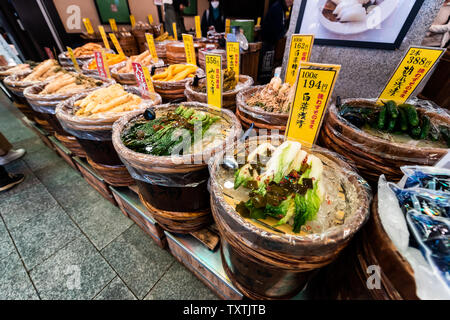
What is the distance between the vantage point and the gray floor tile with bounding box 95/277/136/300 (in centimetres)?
188

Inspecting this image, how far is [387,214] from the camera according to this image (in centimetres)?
89

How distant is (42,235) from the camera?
2.46m

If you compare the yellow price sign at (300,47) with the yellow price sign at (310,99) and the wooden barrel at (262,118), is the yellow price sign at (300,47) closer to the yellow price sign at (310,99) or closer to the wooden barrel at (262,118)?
the wooden barrel at (262,118)

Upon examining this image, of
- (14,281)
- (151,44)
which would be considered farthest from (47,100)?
(14,281)

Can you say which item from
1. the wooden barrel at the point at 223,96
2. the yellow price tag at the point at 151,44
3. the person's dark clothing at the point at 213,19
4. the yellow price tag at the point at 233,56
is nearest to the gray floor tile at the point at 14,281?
the wooden barrel at the point at 223,96

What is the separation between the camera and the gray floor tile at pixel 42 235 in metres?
2.26

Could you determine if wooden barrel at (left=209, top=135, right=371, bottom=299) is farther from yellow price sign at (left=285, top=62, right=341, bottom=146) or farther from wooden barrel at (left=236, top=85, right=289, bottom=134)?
wooden barrel at (left=236, top=85, right=289, bottom=134)

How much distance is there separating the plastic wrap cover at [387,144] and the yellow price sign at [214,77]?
3.51 ft

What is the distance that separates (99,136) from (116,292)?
5.48ft

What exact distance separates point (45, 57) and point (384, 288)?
31.6 ft

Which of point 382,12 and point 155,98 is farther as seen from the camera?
point 155,98
